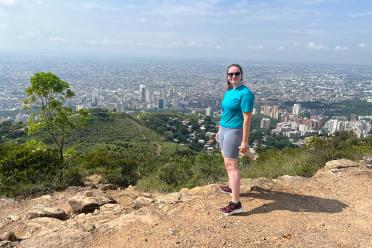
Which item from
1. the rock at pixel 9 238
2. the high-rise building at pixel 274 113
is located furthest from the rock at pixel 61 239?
Answer: the high-rise building at pixel 274 113

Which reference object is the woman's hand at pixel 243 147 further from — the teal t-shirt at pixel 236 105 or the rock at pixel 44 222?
the rock at pixel 44 222

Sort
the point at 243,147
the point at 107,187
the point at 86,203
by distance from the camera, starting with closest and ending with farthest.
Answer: the point at 243,147 → the point at 86,203 → the point at 107,187

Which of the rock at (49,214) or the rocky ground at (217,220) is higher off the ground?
the rocky ground at (217,220)

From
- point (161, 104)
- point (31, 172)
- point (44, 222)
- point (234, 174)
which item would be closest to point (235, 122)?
point (234, 174)

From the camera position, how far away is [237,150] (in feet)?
16.6

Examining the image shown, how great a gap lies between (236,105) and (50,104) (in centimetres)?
874

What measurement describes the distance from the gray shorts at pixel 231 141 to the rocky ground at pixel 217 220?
2.73 feet

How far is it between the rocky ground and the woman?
439 millimetres

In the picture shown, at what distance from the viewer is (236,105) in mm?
4914

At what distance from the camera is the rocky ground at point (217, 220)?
4598 mm

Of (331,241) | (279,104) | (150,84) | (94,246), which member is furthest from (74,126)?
(150,84)

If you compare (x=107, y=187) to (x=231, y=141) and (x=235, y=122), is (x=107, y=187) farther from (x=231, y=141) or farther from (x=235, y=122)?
(x=235, y=122)

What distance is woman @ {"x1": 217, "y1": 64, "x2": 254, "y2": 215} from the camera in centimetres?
482

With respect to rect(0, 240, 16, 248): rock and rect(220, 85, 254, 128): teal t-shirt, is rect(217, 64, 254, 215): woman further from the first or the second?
rect(0, 240, 16, 248): rock
